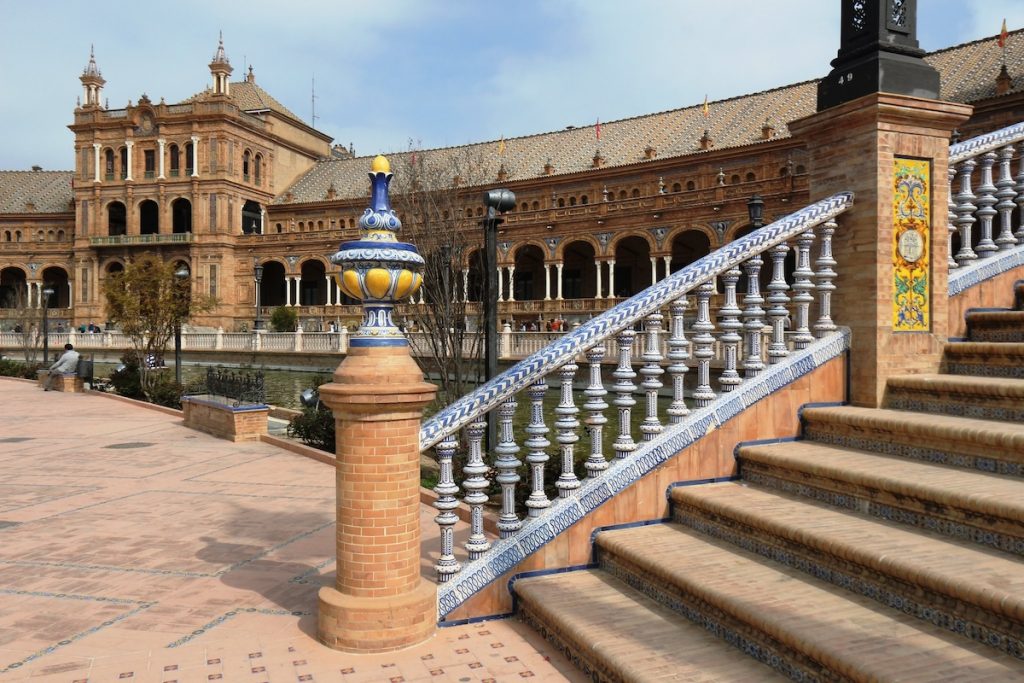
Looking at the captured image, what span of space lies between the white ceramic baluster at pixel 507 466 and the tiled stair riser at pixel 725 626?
60 cm

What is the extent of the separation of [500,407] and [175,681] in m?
2.10

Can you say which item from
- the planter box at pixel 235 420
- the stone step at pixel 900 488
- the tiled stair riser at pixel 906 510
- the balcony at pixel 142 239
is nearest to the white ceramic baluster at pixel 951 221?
the stone step at pixel 900 488

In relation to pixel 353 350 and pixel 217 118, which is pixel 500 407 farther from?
pixel 217 118

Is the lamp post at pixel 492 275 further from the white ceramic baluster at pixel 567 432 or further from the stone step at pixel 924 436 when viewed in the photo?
the stone step at pixel 924 436

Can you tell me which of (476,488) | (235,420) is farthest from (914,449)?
(235,420)

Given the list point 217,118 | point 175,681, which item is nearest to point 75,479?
point 175,681

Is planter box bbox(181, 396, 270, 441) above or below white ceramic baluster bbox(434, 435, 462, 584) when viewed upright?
below

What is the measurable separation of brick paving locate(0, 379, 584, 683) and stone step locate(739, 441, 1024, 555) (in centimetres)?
169

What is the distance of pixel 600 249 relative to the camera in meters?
43.5

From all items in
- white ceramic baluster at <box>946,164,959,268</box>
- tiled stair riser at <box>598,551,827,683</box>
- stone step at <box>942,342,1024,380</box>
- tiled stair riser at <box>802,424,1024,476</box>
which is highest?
white ceramic baluster at <box>946,164,959,268</box>

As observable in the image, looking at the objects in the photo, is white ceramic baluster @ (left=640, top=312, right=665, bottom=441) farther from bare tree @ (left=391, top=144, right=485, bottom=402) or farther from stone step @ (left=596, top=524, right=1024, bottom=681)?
bare tree @ (left=391, top=144, right=485, bottom=402)

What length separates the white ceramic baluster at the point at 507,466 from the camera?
4.30m

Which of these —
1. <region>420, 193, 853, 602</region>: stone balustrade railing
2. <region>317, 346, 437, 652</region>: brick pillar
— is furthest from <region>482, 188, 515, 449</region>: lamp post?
<region>317, 346, 437, 652</region>: brick pillar

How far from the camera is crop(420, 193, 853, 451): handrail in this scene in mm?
4254
